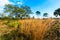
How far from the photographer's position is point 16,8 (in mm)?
11016

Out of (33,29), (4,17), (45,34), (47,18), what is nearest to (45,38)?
(45,34)

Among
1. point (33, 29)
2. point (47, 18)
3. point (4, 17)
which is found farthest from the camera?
point (4, 17)

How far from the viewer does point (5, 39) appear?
623 cm

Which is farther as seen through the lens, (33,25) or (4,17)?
(4,17)

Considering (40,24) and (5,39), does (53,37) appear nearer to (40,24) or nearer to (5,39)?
(40,24)

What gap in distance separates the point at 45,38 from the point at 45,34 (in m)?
0.12

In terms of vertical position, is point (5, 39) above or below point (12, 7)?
below

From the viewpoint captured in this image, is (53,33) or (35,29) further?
(53,33)

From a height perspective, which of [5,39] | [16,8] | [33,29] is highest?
[16,8]

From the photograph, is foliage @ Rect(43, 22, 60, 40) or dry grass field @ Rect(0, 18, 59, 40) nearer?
dry grass field @ Rect(0, 18, 59, 40)

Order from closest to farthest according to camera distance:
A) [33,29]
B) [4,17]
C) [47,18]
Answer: [33,29], [47,18], [4,17]

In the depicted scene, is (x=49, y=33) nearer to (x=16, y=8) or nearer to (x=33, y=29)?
(x=33, y=29)

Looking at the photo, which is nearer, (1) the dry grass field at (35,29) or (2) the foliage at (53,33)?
(1) the dry grass field at (35,29)

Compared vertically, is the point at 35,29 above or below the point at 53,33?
above
